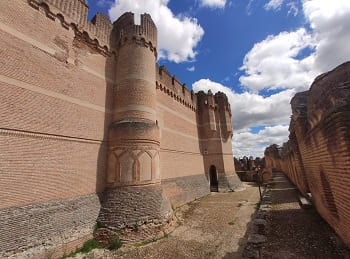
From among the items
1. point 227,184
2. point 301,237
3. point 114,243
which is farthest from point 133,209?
point 227,184

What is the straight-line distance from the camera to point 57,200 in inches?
249

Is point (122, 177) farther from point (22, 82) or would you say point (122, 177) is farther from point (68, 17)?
point (68, 17)

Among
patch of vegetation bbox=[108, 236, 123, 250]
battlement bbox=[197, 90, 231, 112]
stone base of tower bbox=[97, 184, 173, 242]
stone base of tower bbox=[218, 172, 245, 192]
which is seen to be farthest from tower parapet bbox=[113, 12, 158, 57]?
stone base of tower bbox=[218, 172, 245, 192]

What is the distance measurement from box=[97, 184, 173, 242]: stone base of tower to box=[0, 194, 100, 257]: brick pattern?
22.3 inches

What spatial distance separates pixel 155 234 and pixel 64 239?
3.43 metres

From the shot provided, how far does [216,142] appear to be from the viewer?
2019cm

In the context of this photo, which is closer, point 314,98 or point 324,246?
point 324,246

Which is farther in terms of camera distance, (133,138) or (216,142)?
(216,142)

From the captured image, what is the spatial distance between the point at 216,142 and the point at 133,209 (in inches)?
565

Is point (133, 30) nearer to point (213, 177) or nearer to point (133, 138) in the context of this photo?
point (133, 138)

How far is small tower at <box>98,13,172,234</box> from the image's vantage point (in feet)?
25.3

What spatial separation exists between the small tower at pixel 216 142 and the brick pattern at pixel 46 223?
1446cm

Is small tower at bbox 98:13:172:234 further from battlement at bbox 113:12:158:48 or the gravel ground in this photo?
the gravel ground

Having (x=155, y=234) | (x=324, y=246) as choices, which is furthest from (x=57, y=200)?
(x=324, y=246)
